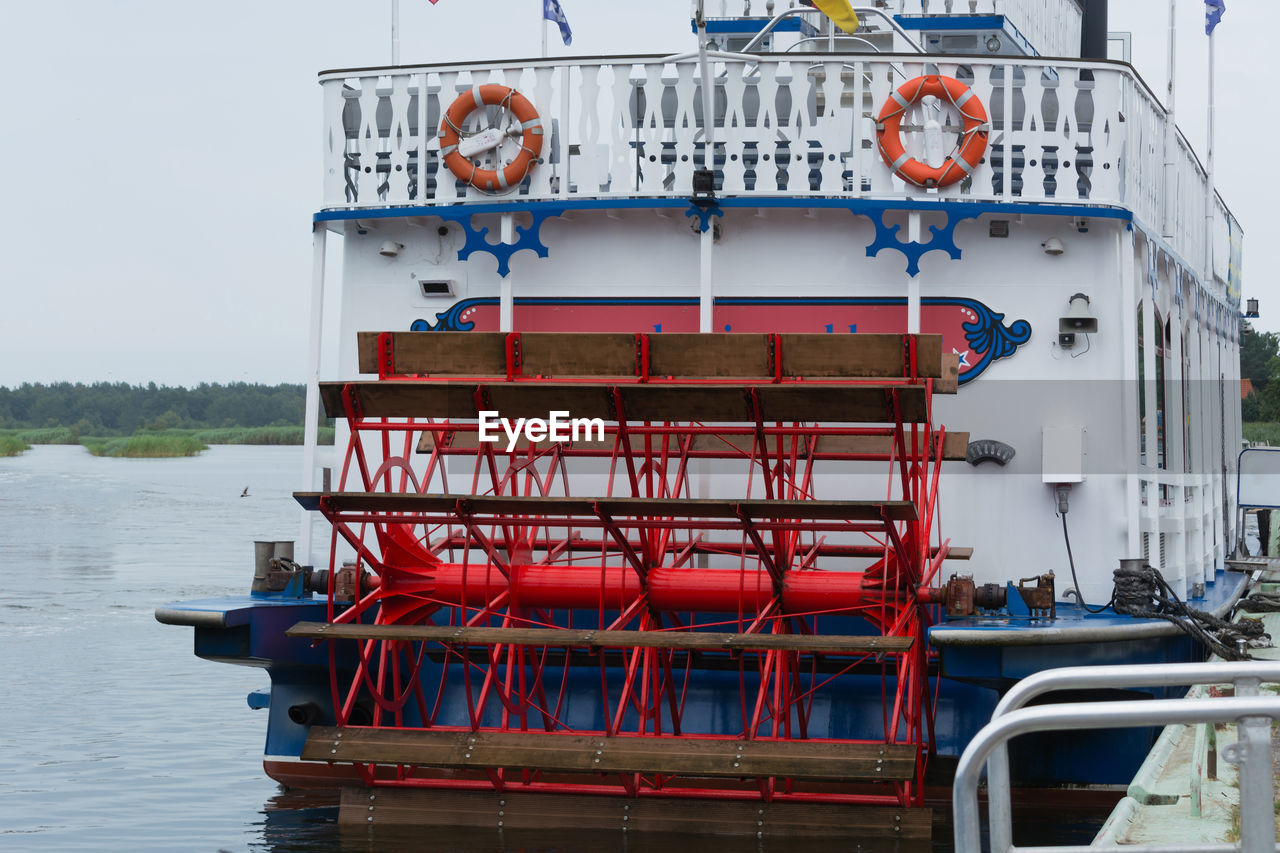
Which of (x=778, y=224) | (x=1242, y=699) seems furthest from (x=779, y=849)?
(x=1242, y=699)

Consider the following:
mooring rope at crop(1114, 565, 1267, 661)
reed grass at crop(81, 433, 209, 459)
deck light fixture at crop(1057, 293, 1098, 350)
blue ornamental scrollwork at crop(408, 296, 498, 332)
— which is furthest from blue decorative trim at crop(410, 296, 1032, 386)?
reed grass at crop(81, 433, 209, 459)

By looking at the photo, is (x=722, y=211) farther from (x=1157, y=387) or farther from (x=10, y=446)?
(x=10, y=446)

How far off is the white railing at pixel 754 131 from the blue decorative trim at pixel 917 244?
0.13m

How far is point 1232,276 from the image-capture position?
1585cm

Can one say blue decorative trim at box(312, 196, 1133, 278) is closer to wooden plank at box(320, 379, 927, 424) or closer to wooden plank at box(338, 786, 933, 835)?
wooden plank at box(320, 379, 927, 424)

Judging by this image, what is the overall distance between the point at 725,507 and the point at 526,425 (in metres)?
1.34

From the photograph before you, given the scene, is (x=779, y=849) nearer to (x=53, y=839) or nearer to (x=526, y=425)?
(x=526, y=425)

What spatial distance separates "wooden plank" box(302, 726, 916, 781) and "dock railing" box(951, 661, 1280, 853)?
3.62 m

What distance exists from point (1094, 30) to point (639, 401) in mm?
6671

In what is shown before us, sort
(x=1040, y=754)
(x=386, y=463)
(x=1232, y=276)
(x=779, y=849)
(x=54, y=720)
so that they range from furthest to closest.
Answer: (x=1232, y=276), (x=54, y=720), (x=386, y=463), (x=1040, y=754), (x=779, y=849)

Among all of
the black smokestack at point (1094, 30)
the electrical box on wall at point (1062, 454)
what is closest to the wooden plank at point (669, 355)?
the electrical box on wall at point (1062, 454)

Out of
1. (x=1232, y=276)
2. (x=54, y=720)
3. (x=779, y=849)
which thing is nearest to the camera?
(x=779, y=849)

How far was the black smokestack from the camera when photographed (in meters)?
12.6

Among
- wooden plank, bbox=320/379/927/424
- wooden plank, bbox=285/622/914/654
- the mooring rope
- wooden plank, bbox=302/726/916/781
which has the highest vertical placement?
wooden plank, bbox=320/379/927/424
